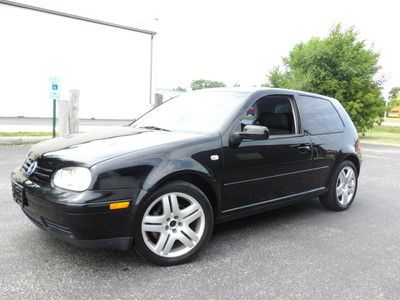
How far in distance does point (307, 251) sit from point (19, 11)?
20018 mm

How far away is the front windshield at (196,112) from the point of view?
3.75 meters

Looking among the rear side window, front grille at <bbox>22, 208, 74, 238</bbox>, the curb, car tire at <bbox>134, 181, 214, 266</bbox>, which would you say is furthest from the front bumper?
the curb

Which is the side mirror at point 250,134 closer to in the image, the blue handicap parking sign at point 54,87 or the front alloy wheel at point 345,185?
the front alloy wheel at point 345,185

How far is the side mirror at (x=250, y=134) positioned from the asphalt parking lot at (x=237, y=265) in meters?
1.04

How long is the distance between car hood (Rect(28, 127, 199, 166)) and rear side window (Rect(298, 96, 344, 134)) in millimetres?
1702

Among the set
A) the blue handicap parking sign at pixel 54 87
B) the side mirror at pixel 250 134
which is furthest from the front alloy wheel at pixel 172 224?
the blue handicap parking sign at pixel 54 87

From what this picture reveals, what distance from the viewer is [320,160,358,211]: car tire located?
4.93 metres

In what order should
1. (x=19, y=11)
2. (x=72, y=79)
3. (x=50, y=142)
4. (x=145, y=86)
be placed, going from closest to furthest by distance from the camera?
(x=50, y=142) < (x=19, y=11) < (x=72, y=79) < (x=145, y=86)

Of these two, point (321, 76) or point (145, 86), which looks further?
point (145, 86)

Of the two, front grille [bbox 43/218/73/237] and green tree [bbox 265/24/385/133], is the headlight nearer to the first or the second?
front grille [bbox 43/218/73/237]

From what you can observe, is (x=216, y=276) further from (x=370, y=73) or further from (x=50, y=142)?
(x=370, y=73)

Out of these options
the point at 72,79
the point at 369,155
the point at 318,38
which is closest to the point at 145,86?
the point at 72,79

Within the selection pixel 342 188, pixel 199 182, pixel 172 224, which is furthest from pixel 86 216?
pixel 342 188

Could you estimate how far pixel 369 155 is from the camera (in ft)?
38.9
